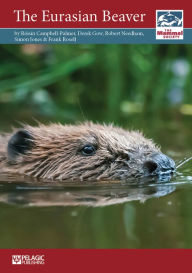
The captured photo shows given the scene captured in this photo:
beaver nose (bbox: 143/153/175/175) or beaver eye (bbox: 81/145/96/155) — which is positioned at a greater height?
beaver eye (bbox: 81/145/96/155)

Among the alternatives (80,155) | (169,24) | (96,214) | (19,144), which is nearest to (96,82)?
(169,24)

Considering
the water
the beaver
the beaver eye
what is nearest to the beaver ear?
the beaver

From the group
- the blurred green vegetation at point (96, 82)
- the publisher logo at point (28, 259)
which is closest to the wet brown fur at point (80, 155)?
the publisher logo at point (28, 259)

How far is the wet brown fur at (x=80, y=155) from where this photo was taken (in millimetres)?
5711

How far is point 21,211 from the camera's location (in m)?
4.50

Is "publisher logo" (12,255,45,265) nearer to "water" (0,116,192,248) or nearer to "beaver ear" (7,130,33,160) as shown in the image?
"water" (0,116,192,248)

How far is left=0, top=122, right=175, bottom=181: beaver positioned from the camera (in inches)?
223

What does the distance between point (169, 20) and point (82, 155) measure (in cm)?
168

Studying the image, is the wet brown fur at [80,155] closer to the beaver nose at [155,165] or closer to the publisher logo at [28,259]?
the beaver nose at [155,165]

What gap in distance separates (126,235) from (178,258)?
480 mm

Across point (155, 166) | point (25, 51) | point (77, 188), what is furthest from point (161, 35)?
point (25, 51)

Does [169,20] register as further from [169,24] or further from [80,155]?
[80,155]

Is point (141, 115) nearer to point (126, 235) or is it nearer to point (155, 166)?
point (155, 166)

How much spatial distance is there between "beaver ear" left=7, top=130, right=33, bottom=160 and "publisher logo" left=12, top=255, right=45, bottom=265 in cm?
256
